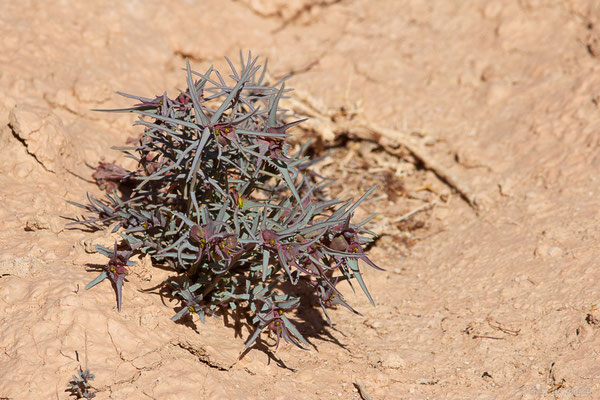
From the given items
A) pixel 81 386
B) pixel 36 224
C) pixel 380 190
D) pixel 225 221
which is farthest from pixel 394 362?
pixel 36 224

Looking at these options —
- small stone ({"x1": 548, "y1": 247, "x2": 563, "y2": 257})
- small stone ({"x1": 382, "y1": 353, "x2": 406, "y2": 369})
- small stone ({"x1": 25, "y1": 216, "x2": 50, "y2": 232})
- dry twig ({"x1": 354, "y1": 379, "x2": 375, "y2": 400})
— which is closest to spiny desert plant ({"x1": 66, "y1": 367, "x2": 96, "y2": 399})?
small stone ({"x1": 25, "y1": 216, "x2": 50, "y2": 232})

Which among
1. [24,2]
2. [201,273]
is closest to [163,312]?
[201,273]

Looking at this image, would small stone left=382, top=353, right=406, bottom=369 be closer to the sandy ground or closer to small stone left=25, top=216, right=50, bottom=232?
the sandy ground

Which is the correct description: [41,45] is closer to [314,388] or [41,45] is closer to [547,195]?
[314,388]

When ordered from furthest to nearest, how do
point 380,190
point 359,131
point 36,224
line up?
point 359,131 < point 380,190 < point 36,224

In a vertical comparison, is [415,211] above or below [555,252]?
above

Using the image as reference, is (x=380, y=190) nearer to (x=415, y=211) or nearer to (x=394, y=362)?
(x=415, y=211)
